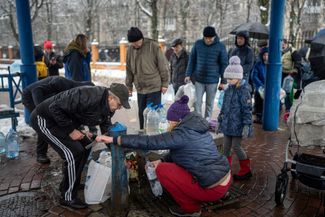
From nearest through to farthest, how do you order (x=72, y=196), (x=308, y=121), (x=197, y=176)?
(x=197, y=176), (x=308, y=121), (x=72, y=196)

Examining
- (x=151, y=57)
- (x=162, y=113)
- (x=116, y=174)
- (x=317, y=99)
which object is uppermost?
(x=151, y=57)

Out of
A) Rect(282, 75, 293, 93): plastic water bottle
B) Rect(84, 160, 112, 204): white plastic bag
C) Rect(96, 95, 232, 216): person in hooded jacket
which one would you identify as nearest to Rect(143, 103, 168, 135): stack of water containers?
Rect(84, 160, 112, 204): white plastic bag

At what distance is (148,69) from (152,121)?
1.33m

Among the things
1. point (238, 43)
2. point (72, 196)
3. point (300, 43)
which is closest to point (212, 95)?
point (238, 43)

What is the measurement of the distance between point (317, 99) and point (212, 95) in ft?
9.97

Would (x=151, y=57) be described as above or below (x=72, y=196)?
above

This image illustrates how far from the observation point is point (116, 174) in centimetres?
360

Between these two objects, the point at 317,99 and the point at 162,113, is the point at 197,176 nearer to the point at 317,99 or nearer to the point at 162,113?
the point at 317,99

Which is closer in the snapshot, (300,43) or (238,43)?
(238,43)

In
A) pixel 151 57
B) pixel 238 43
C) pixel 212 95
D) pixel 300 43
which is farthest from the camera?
pixel 300 43

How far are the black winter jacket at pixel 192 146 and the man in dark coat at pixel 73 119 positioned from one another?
438 mm

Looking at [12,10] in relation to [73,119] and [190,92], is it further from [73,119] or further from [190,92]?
[73,119]

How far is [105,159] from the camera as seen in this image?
4.05 metres

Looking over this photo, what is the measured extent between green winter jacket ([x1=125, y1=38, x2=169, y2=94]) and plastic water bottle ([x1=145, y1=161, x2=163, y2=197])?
219 centimetres
